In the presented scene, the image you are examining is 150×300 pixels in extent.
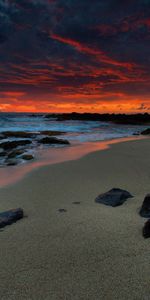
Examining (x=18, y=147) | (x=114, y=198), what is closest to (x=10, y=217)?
(x=114, y=198)

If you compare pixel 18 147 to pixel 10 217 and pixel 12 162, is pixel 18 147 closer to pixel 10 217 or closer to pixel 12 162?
pixel 12 162

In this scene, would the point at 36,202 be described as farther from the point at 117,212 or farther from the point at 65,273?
the point at 65,273

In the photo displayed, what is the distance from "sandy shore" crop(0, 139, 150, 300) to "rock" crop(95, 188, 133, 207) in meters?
0.10

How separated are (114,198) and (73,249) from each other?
1401 millimetres

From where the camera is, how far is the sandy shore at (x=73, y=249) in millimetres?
1836

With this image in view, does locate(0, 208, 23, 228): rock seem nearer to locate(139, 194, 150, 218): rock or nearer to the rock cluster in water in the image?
locate(139, 194, 150, 218): rock

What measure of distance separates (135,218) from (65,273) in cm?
122

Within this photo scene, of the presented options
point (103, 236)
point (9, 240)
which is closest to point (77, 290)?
point (103, 236)

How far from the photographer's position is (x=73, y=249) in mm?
2348

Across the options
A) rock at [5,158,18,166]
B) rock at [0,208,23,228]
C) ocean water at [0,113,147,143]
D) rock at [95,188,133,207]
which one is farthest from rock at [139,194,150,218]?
ocean water at [0,113,147,143]

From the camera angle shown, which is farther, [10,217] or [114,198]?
[114,198]

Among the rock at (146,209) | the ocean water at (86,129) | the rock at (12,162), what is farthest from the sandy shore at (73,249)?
the ocean water at (86,129)

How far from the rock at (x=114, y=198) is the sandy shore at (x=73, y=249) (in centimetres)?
10

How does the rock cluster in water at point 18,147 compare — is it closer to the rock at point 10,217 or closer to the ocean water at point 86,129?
the ocean water at point 86,129
